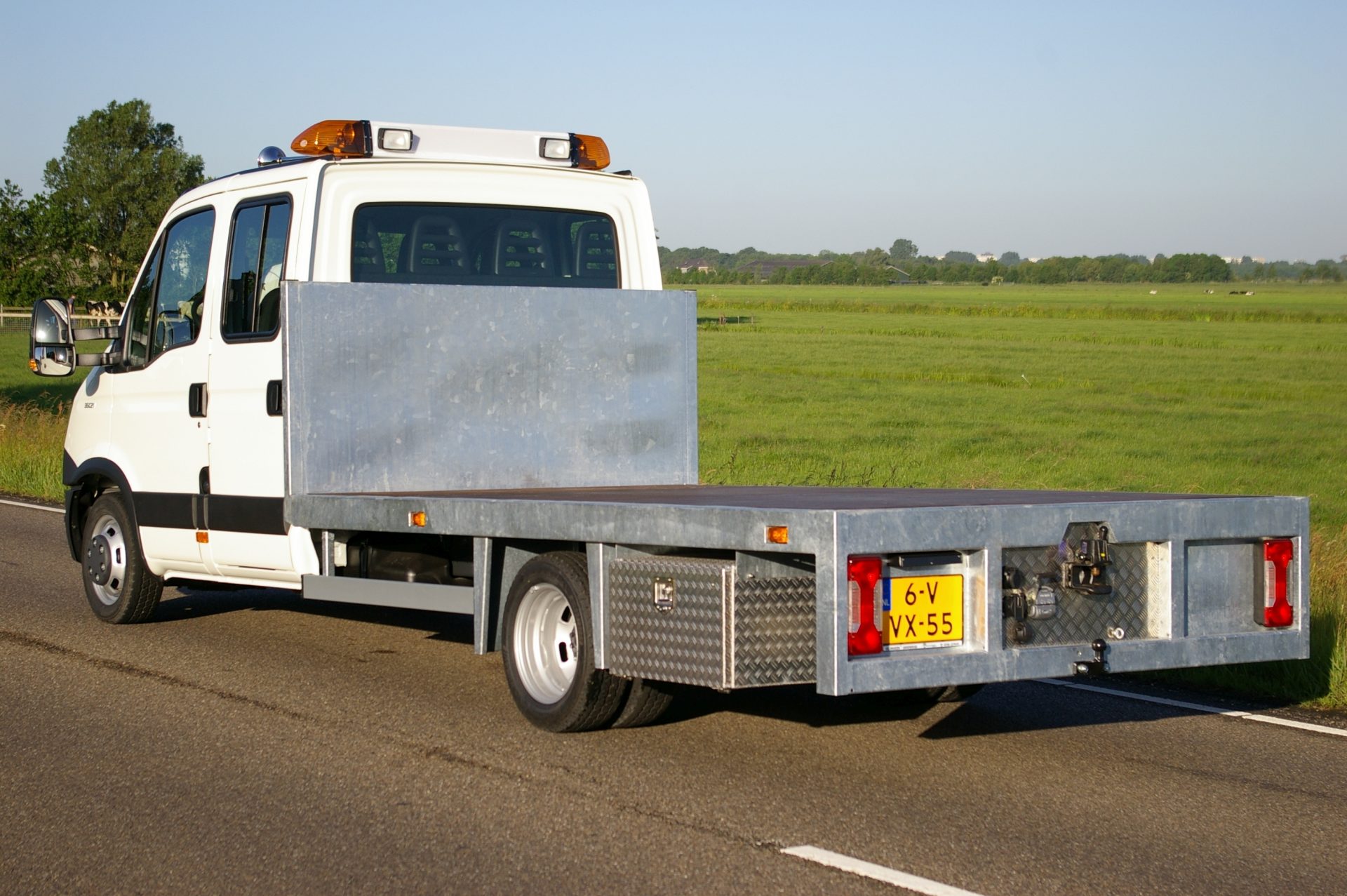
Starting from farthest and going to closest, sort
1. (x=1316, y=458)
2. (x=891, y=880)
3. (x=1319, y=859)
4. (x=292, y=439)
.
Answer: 1. (x=1316, y=458)
2. (x=292, y=439)
3. (x=1319, y=859)
4. (x=891, y=880)

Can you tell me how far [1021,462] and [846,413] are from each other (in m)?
9.27

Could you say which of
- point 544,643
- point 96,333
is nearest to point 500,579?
point 544,643

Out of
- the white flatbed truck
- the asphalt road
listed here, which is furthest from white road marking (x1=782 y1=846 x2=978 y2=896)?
the white flatbed truck

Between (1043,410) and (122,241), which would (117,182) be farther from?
(1043,410)

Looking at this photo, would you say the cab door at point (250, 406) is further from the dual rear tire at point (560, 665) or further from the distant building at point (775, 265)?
the distant building at point (775, 265)

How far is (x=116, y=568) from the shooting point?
912cm

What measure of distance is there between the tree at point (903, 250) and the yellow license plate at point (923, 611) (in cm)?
16975

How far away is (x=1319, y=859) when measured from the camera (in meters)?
4.93

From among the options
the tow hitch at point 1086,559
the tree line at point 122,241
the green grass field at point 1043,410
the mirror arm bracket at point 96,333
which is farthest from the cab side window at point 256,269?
the tree line at point 122,241

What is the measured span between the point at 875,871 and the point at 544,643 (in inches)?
88.3

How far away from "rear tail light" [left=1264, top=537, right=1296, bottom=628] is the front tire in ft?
19.9

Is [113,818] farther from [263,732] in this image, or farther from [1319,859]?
[1319,859]

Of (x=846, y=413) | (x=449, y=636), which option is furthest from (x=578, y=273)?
(x=846, y=413)

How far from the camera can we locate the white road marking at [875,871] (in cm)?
446
